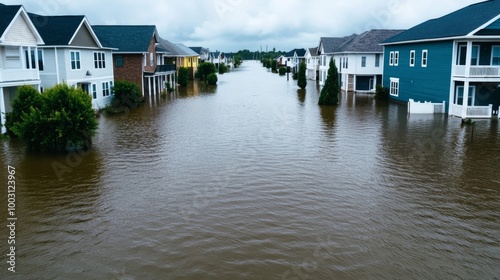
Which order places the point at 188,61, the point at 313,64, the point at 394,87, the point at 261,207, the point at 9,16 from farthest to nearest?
the point at 188,61
the point at 313,64
the point at 394,87
the point at 9,16
the point at 261,207

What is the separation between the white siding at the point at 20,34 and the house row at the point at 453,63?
88.7 feet

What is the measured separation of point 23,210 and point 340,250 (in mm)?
9468

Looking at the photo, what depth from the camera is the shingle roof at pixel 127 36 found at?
45.0 metres

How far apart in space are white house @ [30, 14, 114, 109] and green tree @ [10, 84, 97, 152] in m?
8.75

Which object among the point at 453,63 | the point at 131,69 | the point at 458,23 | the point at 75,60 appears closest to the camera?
the point at 453,63

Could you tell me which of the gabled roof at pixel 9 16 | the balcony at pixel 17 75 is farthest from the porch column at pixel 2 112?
the gabled roof at pixel 9 16

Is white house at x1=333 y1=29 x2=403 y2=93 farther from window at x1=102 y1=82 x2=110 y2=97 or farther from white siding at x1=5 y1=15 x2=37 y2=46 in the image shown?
white siding at x1=5 y1=15 x2=37 y2=46

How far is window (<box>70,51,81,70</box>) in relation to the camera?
31.2 meters

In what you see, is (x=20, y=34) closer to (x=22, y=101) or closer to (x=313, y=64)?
(x=22, y=101)

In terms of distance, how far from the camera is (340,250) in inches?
412

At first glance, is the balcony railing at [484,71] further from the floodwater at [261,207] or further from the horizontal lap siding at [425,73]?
the floodwater at [261,207]

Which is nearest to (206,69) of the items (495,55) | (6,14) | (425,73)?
(425,73)

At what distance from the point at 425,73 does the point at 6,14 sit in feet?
98.0

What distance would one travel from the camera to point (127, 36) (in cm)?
4678
